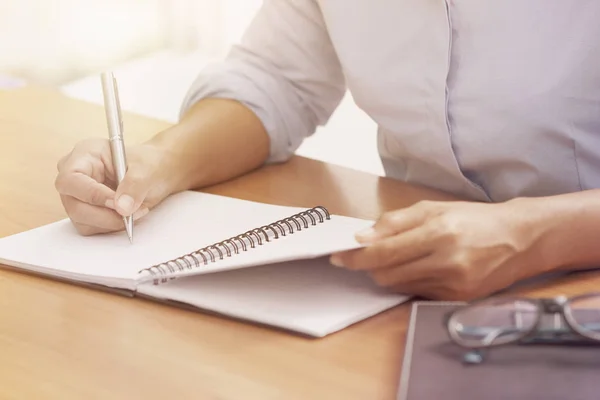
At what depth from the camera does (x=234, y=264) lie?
2.63 feet

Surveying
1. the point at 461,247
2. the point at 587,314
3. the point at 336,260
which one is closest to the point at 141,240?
the point at 336,260

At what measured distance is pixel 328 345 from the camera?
0.77 meters

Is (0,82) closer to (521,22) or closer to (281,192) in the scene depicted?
(281,192)

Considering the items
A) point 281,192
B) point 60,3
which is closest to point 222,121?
point 281,192

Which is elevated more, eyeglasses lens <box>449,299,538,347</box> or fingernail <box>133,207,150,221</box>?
fingernail <box>133,207,150,221</box>

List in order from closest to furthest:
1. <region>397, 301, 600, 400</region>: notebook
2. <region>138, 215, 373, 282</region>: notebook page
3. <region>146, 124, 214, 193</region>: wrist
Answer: <region>397, 301, 600, 400</region>: notebook, <region>138, 215, 373, 282</region>: notebook page, <region>146, 124, 214, 193</region>: wrist

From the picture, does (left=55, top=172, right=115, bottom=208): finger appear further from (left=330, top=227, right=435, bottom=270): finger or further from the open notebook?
(left=330, top=227, right=435, bottom=270): finger

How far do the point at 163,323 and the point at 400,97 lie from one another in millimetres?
454

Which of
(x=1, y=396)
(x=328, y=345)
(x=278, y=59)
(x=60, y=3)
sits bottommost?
(x=1, y=396)

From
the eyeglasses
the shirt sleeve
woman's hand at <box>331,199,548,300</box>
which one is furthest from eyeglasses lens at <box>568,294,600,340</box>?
the shirt sleeve

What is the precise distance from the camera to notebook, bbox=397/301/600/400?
635mm

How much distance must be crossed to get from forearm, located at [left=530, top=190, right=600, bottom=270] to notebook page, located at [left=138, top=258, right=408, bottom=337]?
0.14 metres

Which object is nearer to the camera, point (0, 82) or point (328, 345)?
point (328, 345)

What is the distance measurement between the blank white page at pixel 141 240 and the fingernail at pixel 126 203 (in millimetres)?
30
